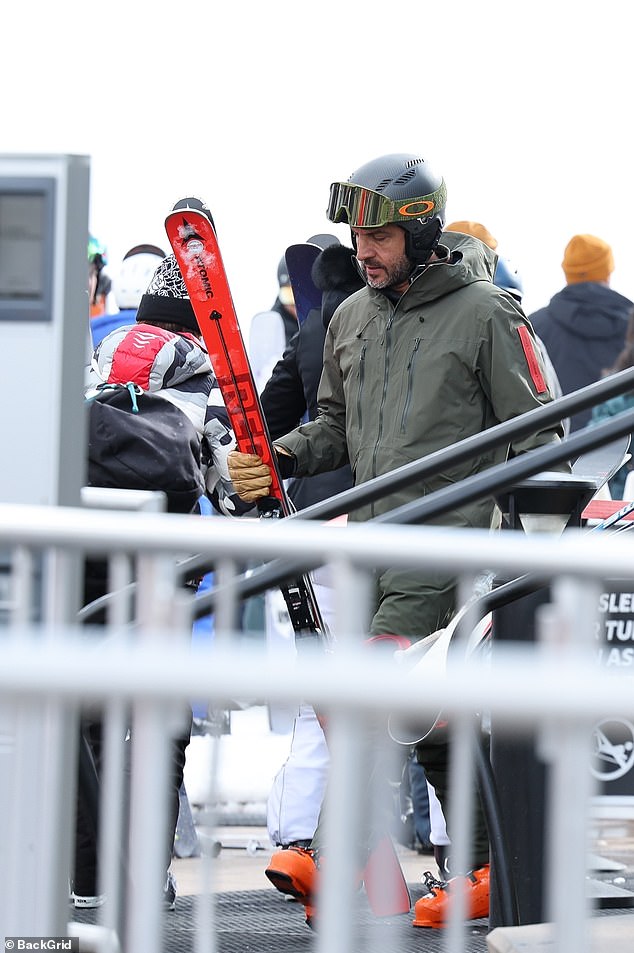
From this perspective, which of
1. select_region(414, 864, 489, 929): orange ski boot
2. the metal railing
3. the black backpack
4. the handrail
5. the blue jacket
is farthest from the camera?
the blue jacket

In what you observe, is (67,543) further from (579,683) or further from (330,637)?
(330,637)

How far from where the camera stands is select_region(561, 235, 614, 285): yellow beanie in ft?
22.7

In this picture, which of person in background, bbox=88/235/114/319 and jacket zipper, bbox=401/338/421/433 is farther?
person in background, bbox=88/235/114/319

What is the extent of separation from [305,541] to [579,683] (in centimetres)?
38

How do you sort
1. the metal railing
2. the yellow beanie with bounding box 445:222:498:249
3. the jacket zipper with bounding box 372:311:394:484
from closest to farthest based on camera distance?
the metal railing < the jacket zipper with bounding box 372:311:394:484 < the yellow beanie with bounding box 445:222:498:249

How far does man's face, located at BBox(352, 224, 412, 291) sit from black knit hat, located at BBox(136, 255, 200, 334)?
0.65m

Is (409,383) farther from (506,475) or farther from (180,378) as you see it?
(506,475)

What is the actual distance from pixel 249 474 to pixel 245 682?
3059 millimetres

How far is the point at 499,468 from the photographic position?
9.07 feet

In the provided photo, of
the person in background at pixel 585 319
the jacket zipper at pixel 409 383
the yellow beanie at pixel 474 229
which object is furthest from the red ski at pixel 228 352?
the person in background at pixel 585 319

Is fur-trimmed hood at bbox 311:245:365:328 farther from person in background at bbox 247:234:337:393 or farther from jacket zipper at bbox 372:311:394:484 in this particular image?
person in background at bbox 247:234:337:393

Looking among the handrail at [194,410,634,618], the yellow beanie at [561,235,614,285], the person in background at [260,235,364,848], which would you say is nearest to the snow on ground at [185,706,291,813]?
the person in background at [260,235,364,848]

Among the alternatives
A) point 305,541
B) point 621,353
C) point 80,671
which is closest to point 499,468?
point 305,541

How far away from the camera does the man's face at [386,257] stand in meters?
4.21
